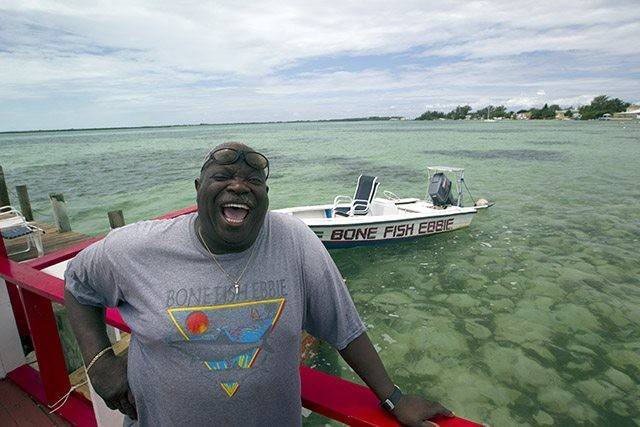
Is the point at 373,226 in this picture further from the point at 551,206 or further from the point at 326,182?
the point at 326,182

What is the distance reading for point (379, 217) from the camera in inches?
429

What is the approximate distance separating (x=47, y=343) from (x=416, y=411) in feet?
7.85

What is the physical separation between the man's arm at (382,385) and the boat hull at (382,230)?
8413mm

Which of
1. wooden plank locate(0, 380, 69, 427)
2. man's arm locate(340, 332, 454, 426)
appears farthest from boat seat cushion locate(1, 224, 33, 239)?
man's arm locate(340, 332, 454, 426)

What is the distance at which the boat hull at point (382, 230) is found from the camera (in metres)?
10.5

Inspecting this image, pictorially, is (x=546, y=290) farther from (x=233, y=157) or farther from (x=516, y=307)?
(x=233, y=157)

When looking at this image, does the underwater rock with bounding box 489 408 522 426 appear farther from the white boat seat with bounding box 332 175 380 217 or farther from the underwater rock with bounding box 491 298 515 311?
the white boat seat with bounding box 332 175 380 217

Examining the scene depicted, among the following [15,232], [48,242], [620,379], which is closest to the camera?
[620,379]

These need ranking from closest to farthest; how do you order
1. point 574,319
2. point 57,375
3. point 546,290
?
point 57,375, point 574,319, point 546,290

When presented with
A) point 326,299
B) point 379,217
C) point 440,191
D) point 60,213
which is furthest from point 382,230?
point 326,299

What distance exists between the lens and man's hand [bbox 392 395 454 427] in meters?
1.31

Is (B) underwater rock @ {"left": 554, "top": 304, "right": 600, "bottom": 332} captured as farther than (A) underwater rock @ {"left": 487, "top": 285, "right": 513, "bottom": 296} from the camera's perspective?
No

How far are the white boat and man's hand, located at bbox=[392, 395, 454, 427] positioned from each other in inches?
339

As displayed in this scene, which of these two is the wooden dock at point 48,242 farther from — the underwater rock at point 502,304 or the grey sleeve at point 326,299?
the underwater rock at point 502,304
